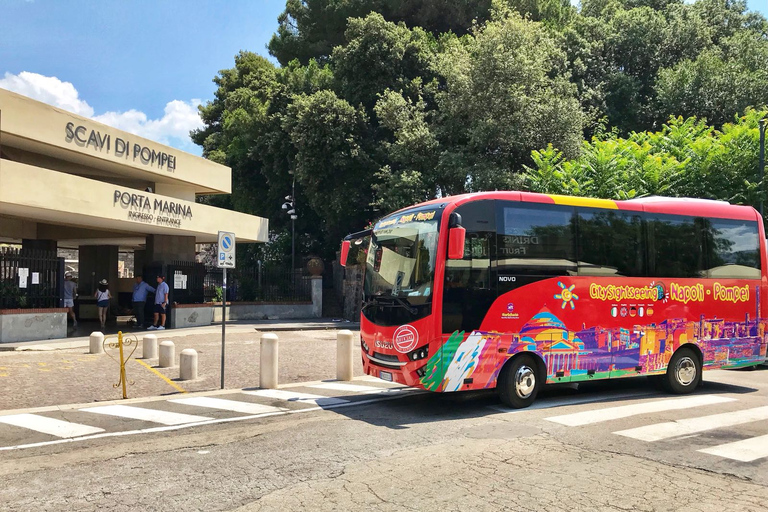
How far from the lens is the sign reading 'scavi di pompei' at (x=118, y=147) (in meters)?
20.7

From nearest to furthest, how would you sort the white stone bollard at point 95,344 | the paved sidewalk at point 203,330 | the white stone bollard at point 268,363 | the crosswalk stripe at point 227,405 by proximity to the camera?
1. the crosswalk stripe at point 227,405
2. the white stone bollard at point 268,363
3. the white stone bollard at point 95,344
4. the paved sidewalk at point 203,330

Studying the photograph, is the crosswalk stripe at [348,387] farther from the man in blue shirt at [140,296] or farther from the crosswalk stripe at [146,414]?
the man in blue shirt at [140,296]

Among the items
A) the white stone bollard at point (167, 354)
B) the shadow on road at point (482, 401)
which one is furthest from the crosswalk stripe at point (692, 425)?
the white stone bollard at point (167, 354)

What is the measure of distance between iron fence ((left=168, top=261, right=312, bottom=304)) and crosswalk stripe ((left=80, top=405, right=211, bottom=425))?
628 inches

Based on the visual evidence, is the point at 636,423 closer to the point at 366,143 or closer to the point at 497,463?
the point at 497,463

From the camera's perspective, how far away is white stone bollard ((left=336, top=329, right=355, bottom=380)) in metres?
12.8

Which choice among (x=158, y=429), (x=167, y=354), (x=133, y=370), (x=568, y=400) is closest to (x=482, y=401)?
(x=568, y=400)

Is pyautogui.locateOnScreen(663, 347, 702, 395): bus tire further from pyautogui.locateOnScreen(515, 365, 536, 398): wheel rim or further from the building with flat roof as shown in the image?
the building with flat roof

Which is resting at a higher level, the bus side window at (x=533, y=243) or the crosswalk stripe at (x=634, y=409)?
the bus side window at (x=533, y=243)

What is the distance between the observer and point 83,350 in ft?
58.1

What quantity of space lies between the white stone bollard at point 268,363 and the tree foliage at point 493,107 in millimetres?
15432

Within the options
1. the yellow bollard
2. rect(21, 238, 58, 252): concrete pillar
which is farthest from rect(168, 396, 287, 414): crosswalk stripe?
rect(21, 238, 58, 252): concrete pillar

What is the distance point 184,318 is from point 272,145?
50.2 feet

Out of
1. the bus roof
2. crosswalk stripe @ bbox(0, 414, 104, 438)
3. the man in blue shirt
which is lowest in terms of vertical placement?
crosswalk stripe @ bbox(0, 414, 104, 438)
